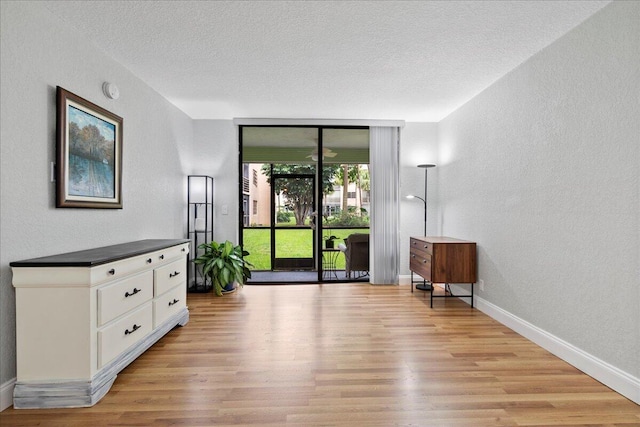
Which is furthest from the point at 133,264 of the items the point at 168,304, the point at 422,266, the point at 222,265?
the point at 422,266

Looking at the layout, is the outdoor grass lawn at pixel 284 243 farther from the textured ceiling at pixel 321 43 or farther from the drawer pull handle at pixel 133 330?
the drawer pull handle at pixel 133 330

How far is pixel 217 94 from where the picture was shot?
4016mm

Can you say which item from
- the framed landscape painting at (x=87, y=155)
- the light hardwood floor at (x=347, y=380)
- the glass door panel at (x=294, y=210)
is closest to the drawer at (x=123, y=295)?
the light hardwood floor at (x=347, y=380)

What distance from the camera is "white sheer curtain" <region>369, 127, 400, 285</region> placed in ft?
17.3

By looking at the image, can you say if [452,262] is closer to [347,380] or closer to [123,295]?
[347,380]

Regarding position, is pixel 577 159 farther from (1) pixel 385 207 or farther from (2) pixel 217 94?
(2) pixel 217 94

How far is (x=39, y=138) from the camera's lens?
2.22 metres

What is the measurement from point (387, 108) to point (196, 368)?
3739mm

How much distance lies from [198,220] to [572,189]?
4.31 meters

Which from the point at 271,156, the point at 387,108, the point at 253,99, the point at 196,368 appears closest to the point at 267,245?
the point at 271,156

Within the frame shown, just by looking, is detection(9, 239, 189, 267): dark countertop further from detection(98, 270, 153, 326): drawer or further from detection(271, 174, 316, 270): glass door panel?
detection(271, 174, 316, 270): glass door panel

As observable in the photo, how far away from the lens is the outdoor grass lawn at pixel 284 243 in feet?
18.5

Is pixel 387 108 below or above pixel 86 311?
above

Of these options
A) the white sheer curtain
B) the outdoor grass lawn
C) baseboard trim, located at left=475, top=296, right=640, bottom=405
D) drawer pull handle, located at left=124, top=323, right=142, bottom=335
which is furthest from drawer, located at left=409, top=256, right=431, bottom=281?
drawer pull handle, located at left=124, top=323, right=142, bottom=335
